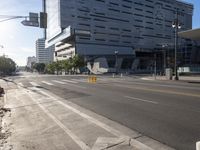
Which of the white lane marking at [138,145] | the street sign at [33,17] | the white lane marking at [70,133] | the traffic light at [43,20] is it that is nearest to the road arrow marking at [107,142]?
the white lane marking at [138,145]

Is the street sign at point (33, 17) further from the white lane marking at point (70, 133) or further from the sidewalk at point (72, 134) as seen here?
the white lane marking at point (70, 133)

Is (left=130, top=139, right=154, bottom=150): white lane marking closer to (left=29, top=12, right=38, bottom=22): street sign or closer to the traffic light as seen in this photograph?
the traffic light

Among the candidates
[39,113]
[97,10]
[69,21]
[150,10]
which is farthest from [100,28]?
[39,113]

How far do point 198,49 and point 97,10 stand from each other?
171ft

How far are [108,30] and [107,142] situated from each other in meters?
164

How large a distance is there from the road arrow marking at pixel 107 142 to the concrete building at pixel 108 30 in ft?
411

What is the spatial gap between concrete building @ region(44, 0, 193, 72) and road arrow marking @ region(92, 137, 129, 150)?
12518 centimetres

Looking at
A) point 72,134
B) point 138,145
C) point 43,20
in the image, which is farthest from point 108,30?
point 138,145

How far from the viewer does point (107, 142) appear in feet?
28.1

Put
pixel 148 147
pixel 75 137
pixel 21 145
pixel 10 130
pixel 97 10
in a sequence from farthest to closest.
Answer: pixel 97 10 → pixel 10 130 → pixel 75 137 → pixel 21 145 → pixel 148 147

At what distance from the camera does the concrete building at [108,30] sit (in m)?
152

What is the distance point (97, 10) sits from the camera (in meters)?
165

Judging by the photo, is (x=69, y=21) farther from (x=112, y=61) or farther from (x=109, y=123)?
(x=109, y=123)

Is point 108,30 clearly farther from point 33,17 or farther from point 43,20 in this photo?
point 43,20
